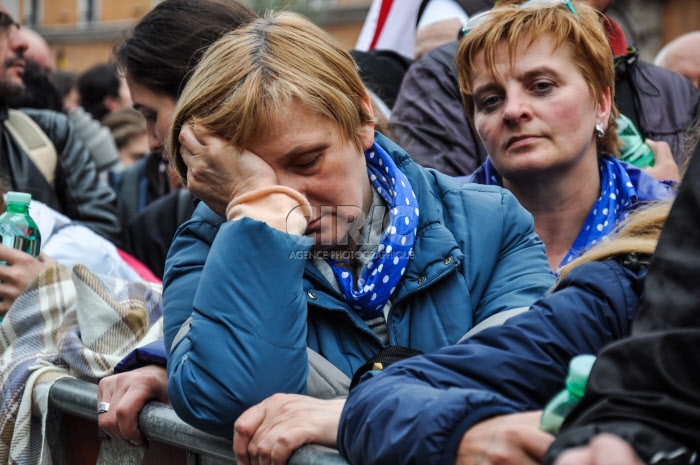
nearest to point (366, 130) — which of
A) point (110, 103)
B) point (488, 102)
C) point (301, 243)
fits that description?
point (301, 243)

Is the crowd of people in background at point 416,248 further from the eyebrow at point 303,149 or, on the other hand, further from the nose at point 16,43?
the nose at point 16,43

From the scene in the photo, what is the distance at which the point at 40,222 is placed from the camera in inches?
161

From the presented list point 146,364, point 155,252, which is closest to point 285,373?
point 146,364

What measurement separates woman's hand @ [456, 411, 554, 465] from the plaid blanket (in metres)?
1.57

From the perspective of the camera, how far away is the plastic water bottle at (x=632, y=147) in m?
3.88

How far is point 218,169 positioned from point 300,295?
0.42 meters

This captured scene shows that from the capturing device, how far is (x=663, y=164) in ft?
12.9

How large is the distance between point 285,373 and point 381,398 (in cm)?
44

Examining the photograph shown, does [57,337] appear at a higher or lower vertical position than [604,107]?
lower

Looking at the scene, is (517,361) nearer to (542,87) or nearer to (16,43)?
(542,87)

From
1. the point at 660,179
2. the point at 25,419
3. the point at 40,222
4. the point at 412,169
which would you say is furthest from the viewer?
the point at 40,222

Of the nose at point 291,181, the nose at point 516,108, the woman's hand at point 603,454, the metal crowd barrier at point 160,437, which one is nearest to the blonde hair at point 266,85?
the nose at point 291,181

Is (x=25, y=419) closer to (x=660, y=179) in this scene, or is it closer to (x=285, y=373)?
(x=285, y=373)

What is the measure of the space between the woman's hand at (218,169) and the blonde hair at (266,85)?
3cm
